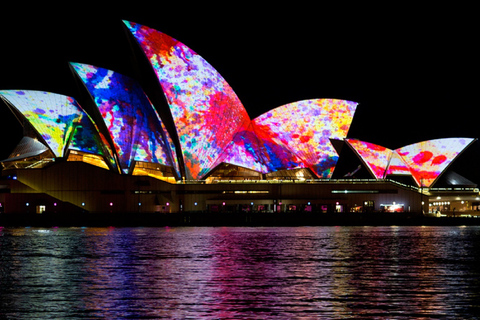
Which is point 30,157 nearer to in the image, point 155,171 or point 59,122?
point 59,122

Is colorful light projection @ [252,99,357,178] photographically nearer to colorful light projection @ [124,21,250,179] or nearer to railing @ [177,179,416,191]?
railing @ [177,179,416,191]

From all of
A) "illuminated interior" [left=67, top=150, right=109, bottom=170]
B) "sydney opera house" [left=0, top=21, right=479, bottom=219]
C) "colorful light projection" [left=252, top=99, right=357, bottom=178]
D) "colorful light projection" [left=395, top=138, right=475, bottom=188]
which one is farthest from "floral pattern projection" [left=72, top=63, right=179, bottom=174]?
"colorful light projection" [left=395, top=138, right=475, bottom=188]

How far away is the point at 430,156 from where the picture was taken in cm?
6806

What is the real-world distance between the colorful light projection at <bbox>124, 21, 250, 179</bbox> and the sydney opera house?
0.30 ft

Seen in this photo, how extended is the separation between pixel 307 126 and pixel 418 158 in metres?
13.5

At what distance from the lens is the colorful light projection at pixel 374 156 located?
65.3m

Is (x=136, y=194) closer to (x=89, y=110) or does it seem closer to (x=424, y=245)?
(x=89, y=110)

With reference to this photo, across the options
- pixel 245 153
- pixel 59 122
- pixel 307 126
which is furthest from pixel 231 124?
pixel 59 122

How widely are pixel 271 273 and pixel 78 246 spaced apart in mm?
15096

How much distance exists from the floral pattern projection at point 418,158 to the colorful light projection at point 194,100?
1378 cm

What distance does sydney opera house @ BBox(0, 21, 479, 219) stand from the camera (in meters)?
57.7

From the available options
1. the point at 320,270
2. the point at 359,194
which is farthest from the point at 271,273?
the point at 359,194

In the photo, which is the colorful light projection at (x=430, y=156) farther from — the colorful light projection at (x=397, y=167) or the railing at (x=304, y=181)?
the railing at (x=304, y=181)

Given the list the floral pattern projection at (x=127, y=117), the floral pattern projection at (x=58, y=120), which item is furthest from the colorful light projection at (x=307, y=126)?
the floral pattern projection at (x=58, y=120)
